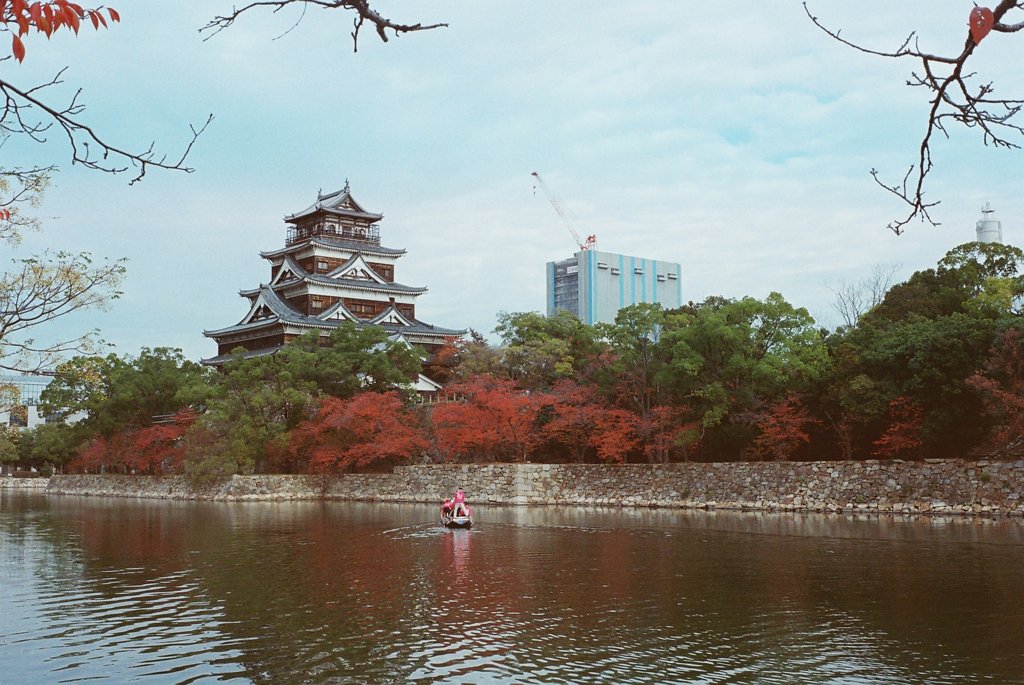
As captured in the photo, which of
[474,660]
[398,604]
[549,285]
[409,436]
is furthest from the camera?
[549,285]

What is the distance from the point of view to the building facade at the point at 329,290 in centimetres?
5238

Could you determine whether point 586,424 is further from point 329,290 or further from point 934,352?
point 329,290

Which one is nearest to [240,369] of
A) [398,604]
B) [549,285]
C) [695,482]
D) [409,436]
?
[409,436]

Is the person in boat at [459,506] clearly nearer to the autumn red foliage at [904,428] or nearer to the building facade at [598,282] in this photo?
the autumn red foliage at [904,428]

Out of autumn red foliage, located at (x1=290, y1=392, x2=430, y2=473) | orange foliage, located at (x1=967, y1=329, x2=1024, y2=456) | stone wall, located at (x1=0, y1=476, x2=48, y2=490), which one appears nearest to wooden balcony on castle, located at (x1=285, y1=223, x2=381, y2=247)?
autumn red foliage, located at (x1=290, y1=392, x2=430, y2=473)

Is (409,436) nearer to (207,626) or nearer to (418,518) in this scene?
(418,518)

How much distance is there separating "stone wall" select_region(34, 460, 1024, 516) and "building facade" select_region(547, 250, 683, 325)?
5176 cm

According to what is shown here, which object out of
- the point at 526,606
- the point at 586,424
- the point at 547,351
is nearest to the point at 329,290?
the point at 547,351

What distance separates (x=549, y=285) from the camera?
95.9 meters

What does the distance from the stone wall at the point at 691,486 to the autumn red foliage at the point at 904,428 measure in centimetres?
63

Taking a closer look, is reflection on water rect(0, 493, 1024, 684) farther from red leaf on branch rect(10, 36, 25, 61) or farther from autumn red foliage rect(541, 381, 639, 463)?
autumn red foliage rect(541, 381, 639, 463)

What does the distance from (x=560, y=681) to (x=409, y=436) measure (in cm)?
3195

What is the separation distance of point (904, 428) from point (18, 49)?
2711cm

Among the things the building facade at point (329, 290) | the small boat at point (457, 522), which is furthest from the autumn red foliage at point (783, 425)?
the building facade at point (329, 290)
